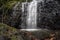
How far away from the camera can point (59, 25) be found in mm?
12367

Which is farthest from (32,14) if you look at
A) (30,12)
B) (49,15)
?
(49,15)

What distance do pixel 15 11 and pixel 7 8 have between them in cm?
79

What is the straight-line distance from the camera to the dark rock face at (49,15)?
40.6 ft

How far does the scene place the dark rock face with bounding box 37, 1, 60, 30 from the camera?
12.4 metres

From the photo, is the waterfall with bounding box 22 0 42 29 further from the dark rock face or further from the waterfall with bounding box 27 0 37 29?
the dark rock face

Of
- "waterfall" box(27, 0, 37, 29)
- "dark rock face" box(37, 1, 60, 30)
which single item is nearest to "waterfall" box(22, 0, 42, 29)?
"waterfall" box(27, 0, 37, 29)

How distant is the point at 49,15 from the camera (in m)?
12.4

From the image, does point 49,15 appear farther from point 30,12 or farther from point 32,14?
point 30,12

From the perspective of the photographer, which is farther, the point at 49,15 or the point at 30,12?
the point at 30,12

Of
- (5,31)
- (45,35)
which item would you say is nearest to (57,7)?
(45,35)

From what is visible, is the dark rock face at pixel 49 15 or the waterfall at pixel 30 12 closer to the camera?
the dark rock face at pixel 49 15

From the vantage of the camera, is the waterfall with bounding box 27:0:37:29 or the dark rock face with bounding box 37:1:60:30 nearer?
the dark rock face with bounding box 37:1:60:30

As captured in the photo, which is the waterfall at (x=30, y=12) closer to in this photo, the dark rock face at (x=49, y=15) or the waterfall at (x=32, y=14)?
the waterfall at (x=32, y=14)

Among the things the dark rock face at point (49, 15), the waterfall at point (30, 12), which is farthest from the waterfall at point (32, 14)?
the dark rock face at point (49, 15)
